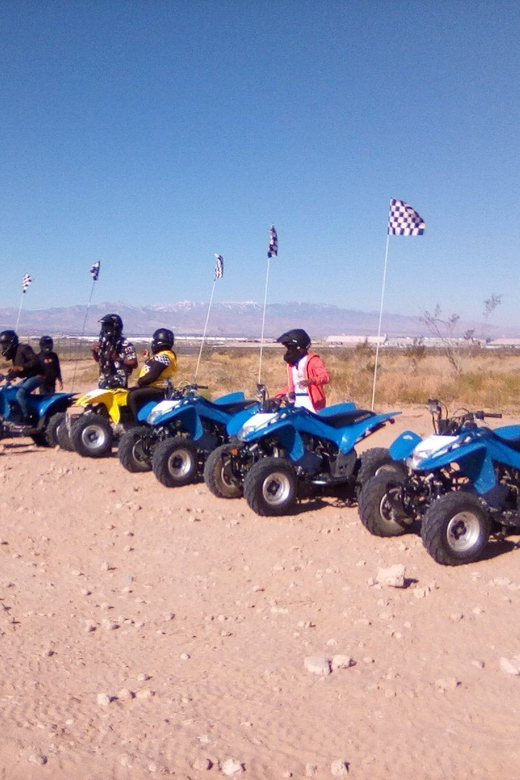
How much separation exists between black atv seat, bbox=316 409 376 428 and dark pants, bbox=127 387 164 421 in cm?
276

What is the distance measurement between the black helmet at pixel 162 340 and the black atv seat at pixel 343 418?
2.73 metres

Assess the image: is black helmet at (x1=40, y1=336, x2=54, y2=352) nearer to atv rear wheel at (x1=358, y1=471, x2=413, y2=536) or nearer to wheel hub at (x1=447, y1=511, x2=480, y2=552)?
atv rear wheel at (x1=358, y1=471, x2=413, y2=536)

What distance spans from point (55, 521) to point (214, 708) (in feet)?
13.2

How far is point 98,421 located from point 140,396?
0.85 m

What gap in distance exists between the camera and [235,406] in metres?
9.41

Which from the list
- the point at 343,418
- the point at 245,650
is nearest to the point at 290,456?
the point at 343,418

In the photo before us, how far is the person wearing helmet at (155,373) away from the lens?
9.85 m

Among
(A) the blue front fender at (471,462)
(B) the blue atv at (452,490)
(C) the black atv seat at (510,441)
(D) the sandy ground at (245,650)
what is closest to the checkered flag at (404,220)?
(D) the sandy ground at (245,650)

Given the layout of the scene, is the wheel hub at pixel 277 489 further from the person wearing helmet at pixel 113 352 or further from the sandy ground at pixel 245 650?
the person wearing helmet at pixel 113 352

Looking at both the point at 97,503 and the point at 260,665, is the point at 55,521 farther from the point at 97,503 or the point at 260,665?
the point at 260,665

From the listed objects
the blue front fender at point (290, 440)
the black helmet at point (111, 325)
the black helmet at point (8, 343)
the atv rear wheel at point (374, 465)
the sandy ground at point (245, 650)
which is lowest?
the sandy ground at point (245, 650)

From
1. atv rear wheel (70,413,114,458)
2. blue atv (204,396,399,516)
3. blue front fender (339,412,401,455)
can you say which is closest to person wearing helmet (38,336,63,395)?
atv rear wheel (70,413,114,458)

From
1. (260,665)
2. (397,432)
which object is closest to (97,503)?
(260,665)

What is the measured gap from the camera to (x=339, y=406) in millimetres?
8516
